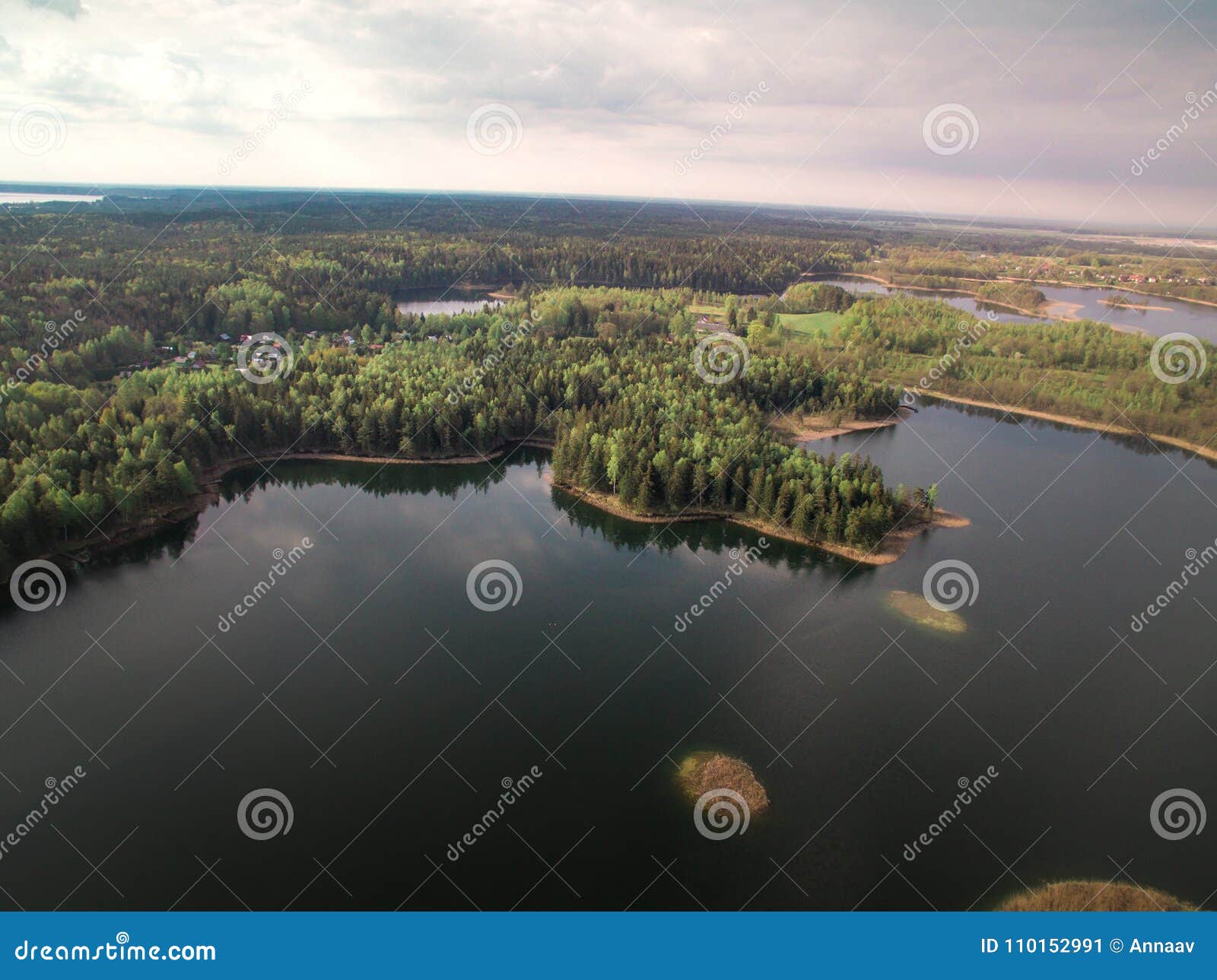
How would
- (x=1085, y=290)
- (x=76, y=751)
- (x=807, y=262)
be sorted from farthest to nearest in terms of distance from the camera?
(x=807, y=262)
(x=1085, y=290)
(x=76, y=751)

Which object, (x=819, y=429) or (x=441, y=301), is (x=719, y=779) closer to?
(x=819, y=429)

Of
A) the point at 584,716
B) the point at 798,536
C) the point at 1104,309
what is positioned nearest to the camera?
the point at 584,716

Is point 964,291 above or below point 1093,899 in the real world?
above

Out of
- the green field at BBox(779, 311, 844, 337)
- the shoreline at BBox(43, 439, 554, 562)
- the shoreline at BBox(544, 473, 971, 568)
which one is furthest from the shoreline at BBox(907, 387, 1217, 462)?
the shoreline at BBox(43, 439, 554, 562)

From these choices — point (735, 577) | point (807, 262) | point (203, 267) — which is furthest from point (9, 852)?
point (807, 262)

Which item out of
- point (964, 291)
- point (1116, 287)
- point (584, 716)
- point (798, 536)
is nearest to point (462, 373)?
point (798, 536)

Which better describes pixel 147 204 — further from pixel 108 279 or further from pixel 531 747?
pixel 531 747
